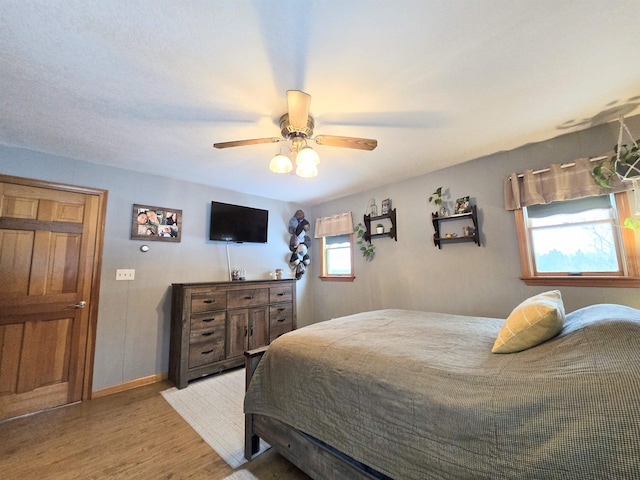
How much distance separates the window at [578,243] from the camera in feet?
7.27

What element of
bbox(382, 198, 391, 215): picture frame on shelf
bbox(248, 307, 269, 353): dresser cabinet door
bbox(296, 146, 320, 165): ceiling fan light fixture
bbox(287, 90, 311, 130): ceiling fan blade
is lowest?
bbox(248, 307, 269, 353): dresser cabinet door

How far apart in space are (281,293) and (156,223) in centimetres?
192

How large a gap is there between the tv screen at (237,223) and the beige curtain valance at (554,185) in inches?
130

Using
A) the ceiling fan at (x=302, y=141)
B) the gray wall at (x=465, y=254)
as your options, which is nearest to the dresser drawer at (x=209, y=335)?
Answer: the gray wall at (x=465, y=254)

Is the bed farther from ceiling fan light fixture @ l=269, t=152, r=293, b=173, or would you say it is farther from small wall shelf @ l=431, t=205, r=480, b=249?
small wall shelf @ l=431, t=205, r=480, b=249

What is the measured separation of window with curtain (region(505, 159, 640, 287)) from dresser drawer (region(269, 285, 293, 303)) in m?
2.95

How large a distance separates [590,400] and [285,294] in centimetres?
349

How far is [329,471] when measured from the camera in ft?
4.39

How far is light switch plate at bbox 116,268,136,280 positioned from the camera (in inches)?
118

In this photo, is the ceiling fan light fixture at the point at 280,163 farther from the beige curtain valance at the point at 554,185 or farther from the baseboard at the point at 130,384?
the baseboard at the point at 130,384

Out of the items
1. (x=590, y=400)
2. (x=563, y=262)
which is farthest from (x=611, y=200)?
(x=590, y=400)

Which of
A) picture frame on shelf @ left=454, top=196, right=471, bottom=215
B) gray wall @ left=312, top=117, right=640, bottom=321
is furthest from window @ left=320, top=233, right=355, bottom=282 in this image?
picture frame on shelf @ left=454, top=196, right=471, bottom=215

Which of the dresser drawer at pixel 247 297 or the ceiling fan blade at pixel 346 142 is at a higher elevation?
the ceiling fan blade at pixel 346 142

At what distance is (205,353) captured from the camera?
3.10m
